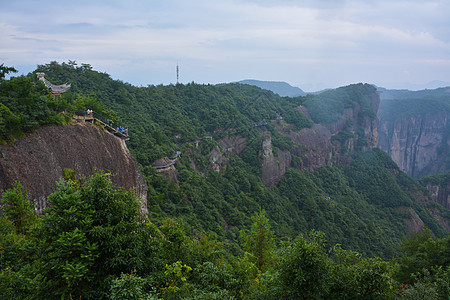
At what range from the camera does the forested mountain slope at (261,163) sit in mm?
41562

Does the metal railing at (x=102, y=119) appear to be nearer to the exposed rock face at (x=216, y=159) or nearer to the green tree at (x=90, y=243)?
the green tree at (x=90, y=243)

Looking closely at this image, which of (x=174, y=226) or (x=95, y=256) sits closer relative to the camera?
(x=95, y=256)

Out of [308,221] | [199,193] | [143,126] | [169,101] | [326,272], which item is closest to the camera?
[326,272]

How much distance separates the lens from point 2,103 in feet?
61.1

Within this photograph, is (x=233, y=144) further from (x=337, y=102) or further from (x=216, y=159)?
(x=337, y=102)

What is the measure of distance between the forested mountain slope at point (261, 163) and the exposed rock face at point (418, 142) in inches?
3262

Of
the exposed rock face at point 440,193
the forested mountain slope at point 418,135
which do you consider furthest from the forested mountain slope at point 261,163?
the forested mountain slope at point 418,135

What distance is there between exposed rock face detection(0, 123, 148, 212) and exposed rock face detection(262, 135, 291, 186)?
39.1 m

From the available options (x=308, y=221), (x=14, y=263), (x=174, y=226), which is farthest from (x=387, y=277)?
(x=308, y=221)

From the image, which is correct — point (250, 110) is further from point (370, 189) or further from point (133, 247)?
Answer: point (133, 247)

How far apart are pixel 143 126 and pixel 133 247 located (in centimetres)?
3596

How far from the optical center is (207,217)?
3838 cm

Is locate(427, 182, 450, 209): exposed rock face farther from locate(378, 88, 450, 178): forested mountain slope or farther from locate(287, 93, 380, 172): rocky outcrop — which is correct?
locate(378, 88, 450, 178): forested mountain slope

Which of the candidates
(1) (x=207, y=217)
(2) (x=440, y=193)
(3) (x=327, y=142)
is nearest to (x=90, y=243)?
(1) (x=207, y=217)
